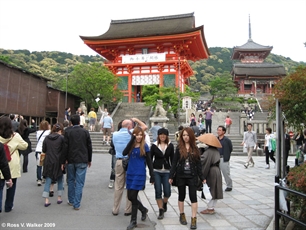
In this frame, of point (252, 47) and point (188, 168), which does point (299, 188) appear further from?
point (252, 47)

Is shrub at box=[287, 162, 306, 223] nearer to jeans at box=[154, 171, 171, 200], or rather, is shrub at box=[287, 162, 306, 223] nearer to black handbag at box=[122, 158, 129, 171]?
jeans at box=[154, 171, 171, 200]

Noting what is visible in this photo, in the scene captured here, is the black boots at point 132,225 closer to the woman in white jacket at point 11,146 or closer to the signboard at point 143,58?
the woman in white jacket at point 11,146

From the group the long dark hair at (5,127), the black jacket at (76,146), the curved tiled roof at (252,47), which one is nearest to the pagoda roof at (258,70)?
the curved tiled roof at (252,47)

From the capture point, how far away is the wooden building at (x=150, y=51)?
26484 mm

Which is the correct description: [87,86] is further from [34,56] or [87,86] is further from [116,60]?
[34,56]

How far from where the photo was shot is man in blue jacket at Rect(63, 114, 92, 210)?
16.0ft

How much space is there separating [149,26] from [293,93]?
27.9m

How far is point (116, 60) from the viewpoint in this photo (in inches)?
1137

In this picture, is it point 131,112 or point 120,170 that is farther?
point 131,112

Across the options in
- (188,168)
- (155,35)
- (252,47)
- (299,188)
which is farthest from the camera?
(252,47)

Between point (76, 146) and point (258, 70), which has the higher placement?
point (258, 70)

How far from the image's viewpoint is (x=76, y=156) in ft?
16.0

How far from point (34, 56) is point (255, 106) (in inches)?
2273

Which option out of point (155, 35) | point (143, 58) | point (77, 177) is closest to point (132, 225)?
point (77, 177)
